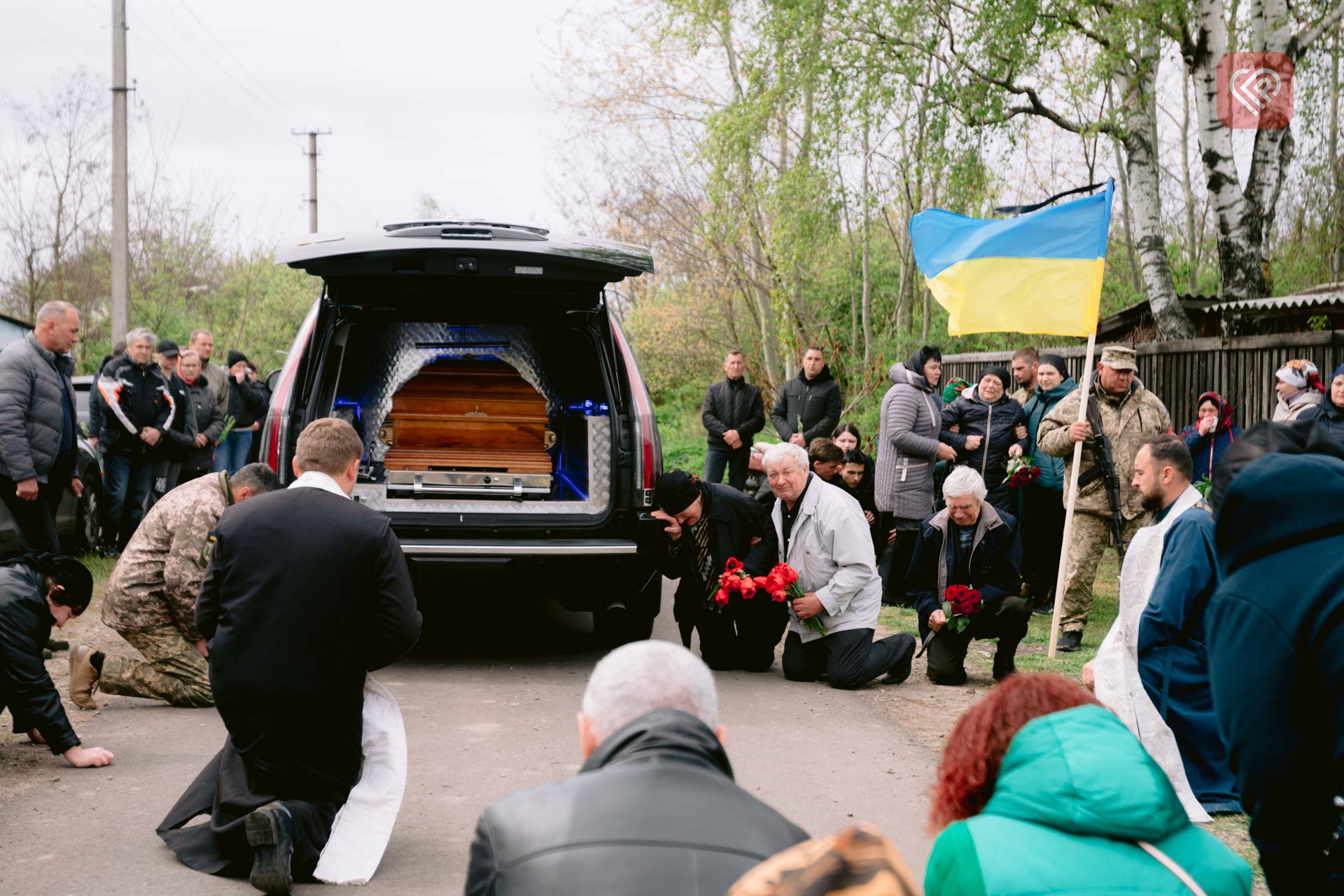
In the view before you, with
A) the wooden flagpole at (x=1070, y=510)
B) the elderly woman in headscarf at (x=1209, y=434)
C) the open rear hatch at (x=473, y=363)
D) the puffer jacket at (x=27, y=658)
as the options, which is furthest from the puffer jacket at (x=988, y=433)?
the puffer jacket at (x=27, y=658)

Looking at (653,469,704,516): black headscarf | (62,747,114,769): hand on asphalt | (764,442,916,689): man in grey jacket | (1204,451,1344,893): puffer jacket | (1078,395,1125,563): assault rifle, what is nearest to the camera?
(1204,451,1344,893): puffer jacket

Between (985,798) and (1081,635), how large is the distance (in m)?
6.66

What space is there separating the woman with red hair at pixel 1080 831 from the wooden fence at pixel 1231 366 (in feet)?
29.8

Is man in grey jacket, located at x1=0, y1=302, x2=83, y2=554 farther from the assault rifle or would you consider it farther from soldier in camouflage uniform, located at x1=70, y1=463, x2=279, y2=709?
the assault rifle

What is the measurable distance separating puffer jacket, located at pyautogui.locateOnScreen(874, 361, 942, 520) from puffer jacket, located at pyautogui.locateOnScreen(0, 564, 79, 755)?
658 cm

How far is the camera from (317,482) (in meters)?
4.69

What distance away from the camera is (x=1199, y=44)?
44.3ft

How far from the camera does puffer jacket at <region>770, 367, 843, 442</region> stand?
13.2m

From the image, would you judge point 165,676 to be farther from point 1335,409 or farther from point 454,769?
point 1335,409

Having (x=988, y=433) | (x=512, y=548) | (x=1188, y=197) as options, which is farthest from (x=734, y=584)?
(x=1188, y=197)

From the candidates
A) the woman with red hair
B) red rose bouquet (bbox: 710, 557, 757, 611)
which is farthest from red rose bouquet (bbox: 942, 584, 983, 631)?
the woman with red hair

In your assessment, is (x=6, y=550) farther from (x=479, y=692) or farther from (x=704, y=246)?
(x=704, y=246)

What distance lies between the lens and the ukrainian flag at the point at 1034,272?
8492 mm

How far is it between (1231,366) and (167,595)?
9421 millimetres
